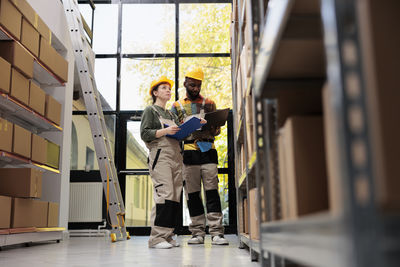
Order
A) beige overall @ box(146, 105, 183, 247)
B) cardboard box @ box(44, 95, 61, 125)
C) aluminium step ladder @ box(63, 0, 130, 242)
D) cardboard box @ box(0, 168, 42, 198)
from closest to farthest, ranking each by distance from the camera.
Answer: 1. beige overall @ box(146, 105, 183, 247)
2. cardboard box @ box(0, 168, 42, 198)
3. cardboard box @ box(44, 95, 61, 125)
4. aluminium step ladder @ box(63, 0, 130, 242)

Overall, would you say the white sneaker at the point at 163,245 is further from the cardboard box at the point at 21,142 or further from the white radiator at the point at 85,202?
the white radiator at the point at 85,202

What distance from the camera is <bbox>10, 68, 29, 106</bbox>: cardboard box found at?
3.54 m

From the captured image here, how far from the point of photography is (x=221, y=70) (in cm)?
687

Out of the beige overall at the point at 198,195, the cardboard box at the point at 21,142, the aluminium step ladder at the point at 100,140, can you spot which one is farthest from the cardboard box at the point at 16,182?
the beige overall at the point at 198,195

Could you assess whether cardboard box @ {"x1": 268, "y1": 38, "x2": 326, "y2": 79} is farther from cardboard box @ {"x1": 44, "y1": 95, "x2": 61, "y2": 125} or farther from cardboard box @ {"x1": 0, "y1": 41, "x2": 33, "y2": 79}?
cardboard box @ {"x1": 44, "y1": 95, "x2": 61, "y2": 125}

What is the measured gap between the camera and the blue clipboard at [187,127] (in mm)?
3420

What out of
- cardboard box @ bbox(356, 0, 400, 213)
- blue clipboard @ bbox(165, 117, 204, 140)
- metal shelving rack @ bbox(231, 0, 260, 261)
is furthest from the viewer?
blue clipboard @ bbox(165, 117, 204, 140)

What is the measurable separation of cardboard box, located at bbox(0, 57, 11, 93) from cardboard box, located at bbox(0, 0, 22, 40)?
0.30 metres

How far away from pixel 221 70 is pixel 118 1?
6.58 ft

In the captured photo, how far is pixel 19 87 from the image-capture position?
145 inches

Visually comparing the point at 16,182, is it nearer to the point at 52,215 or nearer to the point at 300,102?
the point at 52,215

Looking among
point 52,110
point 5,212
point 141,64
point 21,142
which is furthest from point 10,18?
point 141,64

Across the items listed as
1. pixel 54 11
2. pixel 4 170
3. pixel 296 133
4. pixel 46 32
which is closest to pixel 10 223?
pixel 4 170

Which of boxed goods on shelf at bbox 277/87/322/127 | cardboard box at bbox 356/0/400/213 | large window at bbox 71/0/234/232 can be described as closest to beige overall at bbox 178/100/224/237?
large window at bbox 71/0/234/232
